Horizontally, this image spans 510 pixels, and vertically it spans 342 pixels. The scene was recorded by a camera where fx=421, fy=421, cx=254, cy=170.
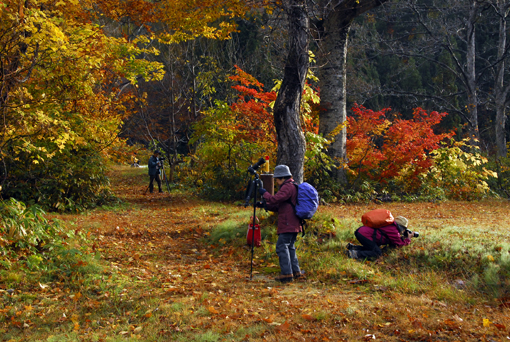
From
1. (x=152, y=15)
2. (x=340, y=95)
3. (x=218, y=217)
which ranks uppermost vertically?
(x=152, y=15)

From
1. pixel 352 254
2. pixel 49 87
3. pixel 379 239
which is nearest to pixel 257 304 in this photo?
pixel 352 254

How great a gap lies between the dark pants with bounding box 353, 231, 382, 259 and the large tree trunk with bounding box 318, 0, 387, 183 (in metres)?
7.12

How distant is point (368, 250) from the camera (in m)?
7.31

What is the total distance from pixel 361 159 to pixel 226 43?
48.1 ft

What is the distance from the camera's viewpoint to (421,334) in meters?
4.26

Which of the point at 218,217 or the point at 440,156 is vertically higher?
the point at 440,156

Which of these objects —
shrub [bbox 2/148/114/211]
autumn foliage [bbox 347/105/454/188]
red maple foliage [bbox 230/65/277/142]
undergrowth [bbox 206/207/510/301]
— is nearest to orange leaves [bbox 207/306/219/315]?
undergrowth [bbox 206/207/510/301]

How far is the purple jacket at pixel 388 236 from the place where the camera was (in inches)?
284

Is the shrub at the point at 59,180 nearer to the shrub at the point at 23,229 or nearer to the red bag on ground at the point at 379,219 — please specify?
the shrub at the point at 23,229

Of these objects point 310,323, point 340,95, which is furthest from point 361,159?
point 310,323

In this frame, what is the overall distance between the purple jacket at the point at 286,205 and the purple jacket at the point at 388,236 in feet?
5.10

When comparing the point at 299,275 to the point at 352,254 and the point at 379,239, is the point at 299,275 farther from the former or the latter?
the point at 379,239

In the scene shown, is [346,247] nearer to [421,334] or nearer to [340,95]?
[421,334]

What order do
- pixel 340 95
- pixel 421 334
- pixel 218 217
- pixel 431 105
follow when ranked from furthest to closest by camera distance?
pixel 431 105
pixel 340 95
pixel 218 217
pixel 421 334
